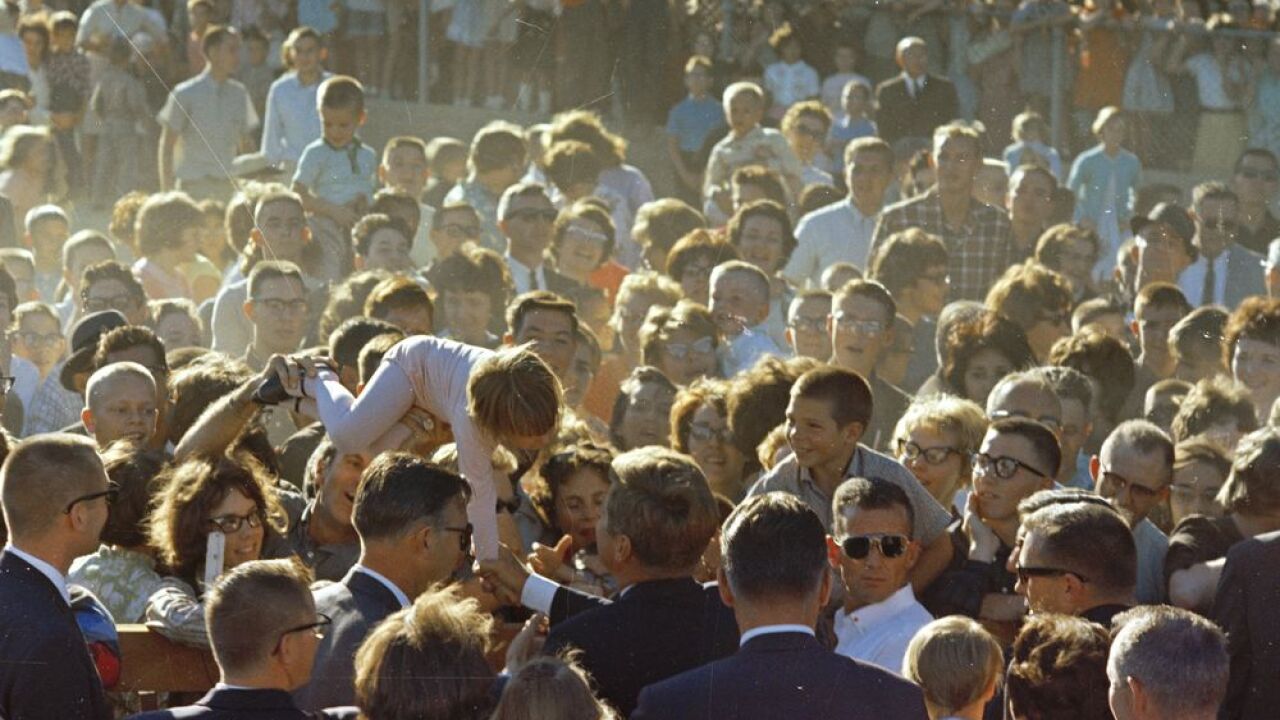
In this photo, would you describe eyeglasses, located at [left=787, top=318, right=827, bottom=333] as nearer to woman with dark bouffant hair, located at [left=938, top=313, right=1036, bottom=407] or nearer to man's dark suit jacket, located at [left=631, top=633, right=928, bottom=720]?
woman with dark bouffant hair, located at [left=938, top=313, right=1036, bottom=407]

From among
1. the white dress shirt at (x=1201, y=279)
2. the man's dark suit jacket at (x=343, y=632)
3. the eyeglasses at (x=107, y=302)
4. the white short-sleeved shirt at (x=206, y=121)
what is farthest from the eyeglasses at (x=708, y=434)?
the white dress shirt at (x=1201, y=279)

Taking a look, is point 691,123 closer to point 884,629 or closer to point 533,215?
point 533,215

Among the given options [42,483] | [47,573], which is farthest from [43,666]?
[42,483]

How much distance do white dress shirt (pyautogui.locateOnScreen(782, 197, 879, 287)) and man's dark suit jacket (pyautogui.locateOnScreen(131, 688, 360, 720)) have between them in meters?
4.78

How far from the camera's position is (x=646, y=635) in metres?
3.77

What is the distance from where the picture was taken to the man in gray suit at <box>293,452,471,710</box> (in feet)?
12.4

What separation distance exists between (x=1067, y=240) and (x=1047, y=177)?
449 mm

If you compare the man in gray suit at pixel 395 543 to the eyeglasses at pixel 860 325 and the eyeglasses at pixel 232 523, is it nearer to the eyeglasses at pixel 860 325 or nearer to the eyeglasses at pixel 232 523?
the eyeglasses at pixel 232 523

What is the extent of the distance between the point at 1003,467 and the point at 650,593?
1471mm

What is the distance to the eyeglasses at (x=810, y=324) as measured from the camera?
6.99m

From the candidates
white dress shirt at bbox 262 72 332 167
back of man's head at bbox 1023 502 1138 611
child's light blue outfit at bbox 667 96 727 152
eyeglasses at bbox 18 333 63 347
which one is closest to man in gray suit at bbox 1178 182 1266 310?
child's light blue outfit at bbox 667 96 727 152

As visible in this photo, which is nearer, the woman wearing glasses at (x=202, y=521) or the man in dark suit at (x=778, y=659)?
the man in dark suit at (x=778, y=659)

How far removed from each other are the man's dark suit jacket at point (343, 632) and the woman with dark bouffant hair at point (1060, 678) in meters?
1.29

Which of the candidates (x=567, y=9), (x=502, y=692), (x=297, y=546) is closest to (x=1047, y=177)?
(x=567, y=9)
